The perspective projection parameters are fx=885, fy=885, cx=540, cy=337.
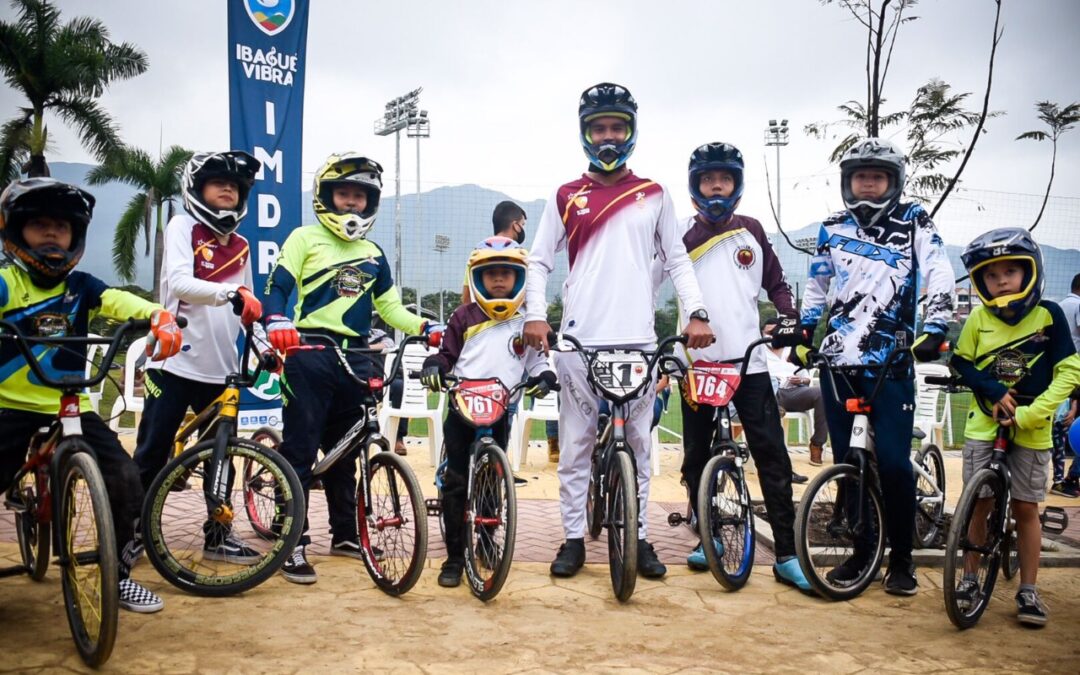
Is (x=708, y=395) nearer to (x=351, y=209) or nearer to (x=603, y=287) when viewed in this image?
(x=603, y=287)

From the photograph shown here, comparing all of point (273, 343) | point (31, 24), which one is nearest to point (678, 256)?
point (273, 343)

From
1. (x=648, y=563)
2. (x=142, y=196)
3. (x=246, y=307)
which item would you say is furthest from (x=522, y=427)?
(x=142, y=196)

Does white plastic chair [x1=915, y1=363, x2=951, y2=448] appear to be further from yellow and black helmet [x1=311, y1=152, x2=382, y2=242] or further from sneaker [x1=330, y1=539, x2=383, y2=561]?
yellow and black helmet [x1=311, y1=152, x2=382, y2=242]

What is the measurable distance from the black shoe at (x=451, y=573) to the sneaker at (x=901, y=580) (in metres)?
2.14

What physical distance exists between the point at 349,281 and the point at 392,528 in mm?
1285

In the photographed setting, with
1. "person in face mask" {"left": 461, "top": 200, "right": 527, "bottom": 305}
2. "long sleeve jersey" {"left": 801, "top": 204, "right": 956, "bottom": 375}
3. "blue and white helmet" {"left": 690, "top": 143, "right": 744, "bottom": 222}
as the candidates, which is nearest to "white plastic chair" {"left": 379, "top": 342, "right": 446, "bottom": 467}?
"person in face mask" {"left": 461, "top": 200, "right": 527, "bottom": 305}

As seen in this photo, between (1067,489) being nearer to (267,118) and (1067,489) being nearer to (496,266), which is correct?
(496,266)

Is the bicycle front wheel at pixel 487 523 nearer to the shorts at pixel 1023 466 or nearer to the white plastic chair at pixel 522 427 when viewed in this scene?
the shorts at pixel 1023 466

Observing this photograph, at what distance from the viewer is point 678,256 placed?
15.1ft

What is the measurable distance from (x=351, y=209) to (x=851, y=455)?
282cm

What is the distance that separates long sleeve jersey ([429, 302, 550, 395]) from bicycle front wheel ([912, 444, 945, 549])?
2620mm

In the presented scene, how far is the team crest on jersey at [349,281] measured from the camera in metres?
4.55

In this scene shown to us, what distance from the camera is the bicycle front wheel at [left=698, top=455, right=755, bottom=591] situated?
423 centimetres

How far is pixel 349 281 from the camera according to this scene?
4.58 m
